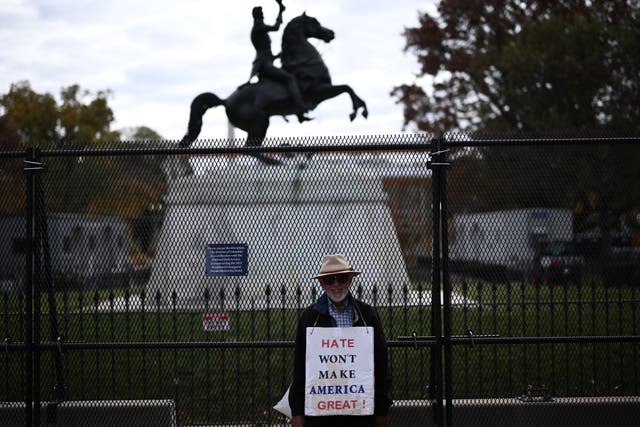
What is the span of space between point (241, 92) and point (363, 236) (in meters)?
7.92

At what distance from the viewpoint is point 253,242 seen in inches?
245

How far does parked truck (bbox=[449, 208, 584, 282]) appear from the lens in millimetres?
6234

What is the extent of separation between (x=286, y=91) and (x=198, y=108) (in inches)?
63.6

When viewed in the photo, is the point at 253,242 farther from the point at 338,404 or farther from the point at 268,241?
the point at 338,404

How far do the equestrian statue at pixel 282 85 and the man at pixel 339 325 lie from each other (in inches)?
358

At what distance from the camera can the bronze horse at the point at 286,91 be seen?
1349 centimetres

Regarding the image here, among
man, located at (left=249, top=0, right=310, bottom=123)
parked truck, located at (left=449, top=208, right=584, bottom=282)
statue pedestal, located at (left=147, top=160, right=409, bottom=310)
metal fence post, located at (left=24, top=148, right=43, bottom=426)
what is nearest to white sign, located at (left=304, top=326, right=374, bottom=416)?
statue pedestal, located at (left=147, top=160, right=409, bottom=310)

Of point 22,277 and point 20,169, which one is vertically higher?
point 20,169

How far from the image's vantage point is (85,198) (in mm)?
6297

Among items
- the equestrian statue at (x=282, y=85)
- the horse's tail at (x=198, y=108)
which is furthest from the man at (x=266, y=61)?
the horse's tail at (x=198, y=108)

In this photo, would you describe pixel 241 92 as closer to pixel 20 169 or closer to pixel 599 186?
pixel 20 169

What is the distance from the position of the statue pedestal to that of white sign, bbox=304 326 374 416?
1494 millimetres

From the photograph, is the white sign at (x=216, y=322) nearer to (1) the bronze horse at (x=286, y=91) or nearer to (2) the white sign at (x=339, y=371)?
(2) the white sign at (x=339, y=371)

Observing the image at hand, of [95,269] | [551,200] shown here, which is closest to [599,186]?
[551,200]
